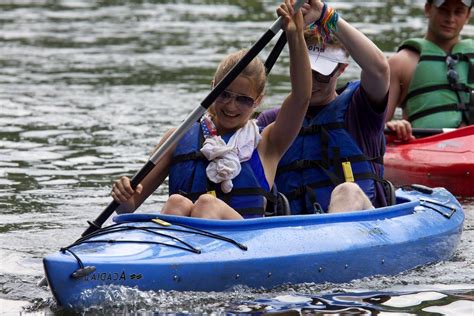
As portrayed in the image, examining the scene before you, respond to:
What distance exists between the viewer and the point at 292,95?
18.3ft

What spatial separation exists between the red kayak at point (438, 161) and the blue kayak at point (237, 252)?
197cm

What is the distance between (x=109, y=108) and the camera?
37.1 feet

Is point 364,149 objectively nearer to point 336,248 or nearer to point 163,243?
point 336,248

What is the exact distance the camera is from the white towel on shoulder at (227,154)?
560 centimetres

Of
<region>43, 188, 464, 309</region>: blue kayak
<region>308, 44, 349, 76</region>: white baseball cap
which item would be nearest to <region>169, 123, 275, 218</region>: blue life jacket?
<region>43, 188, 464, 309</region>: blue kayak

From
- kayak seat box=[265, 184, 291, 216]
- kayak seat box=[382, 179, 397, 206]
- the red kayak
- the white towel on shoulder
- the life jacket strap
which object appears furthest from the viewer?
the red kayak

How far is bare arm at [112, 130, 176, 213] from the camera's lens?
550 cm

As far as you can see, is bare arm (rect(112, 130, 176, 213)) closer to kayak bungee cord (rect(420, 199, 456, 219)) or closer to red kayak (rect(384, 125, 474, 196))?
kayak bungee cord (rect(420, 199, 456, 219))

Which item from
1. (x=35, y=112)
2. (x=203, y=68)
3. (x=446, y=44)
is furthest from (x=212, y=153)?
(x=203, y=68)

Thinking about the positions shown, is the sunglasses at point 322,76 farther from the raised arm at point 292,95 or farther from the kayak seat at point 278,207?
the kayak seat at point 278,207

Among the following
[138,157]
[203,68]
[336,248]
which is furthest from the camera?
[203,68]

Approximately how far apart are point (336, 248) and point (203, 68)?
7.87 metres

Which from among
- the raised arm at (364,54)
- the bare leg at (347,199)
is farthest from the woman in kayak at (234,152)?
the bare leg at (347,199)

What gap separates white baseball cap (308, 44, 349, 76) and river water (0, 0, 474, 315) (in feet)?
3.46
